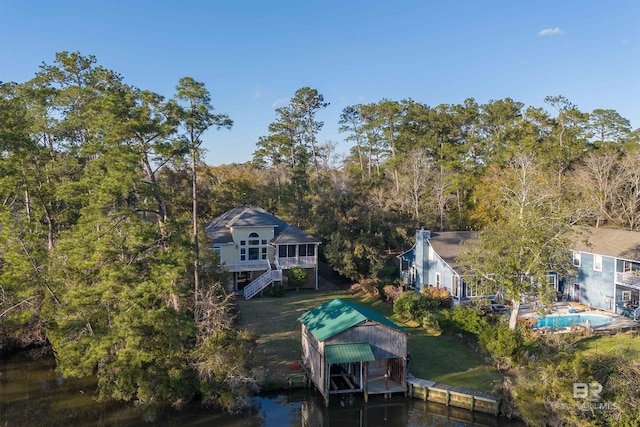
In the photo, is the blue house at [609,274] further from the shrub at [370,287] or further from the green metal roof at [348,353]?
the green metal roof at [348,353]

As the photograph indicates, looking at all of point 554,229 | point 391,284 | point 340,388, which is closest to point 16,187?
point 340,388

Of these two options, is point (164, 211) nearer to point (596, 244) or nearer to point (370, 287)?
point (370, 287)

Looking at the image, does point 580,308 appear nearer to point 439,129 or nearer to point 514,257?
point 514,257

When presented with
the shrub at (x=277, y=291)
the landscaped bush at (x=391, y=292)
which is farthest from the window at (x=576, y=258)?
the shrub at (x=277, y=291)

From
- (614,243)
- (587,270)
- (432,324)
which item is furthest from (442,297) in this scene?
(614,243)

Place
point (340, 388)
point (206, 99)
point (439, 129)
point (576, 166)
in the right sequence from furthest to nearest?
point (439, 129) → point (576, 166) → point (206, 99) → point (340, 388)

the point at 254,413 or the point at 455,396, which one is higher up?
the point at 455,396
